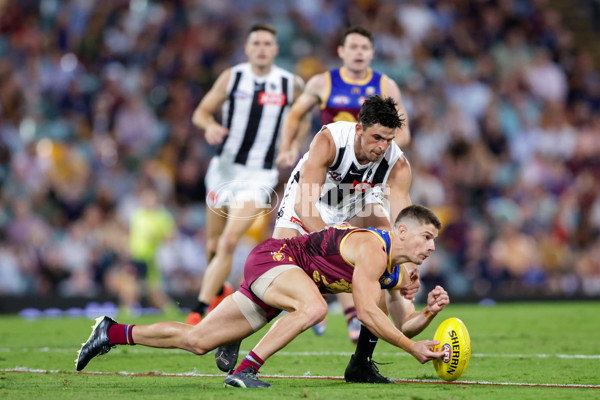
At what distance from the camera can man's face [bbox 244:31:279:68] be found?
396 inches

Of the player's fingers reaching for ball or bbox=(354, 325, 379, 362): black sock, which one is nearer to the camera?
the player's fingers reaching for ball

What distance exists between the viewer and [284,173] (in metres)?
16.3

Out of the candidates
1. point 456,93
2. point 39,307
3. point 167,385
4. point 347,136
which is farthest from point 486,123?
point 167,385

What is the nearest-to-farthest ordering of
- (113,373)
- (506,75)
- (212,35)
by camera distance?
1. (113,373)
2. (212,35)
3. (506,75)

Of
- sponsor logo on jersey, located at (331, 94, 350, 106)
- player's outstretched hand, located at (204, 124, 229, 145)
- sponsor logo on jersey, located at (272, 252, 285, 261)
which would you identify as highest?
sponsor logo on jersey, located at (331, 94, 350, 106)

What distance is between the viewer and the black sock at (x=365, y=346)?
6.61m

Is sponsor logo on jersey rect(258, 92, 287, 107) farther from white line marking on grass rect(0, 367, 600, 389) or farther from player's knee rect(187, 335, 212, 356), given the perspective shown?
player's knee rect(187, 335, 212, 356)

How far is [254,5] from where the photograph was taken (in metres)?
19.0

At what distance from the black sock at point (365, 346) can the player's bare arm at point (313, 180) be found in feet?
3.04

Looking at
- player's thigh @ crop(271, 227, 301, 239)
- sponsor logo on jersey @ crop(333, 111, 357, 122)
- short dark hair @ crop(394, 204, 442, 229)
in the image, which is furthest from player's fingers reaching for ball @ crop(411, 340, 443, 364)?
sponsor logo on jersey @ crop(333, 111, 357, 122)

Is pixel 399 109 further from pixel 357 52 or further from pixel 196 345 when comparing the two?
pixel 196 345

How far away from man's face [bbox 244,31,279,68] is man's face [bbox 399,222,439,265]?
4419mm

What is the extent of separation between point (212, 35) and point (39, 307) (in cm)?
637

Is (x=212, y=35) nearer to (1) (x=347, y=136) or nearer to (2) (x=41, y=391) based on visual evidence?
(1) (x=347, y=136)
